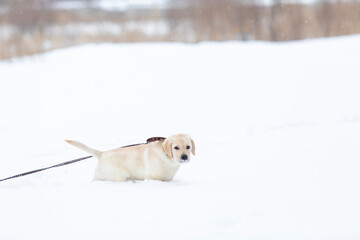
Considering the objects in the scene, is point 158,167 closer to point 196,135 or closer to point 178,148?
point 178,148

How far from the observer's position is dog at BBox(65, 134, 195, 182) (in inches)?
124

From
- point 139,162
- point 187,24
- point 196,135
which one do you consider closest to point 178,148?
point 139,162

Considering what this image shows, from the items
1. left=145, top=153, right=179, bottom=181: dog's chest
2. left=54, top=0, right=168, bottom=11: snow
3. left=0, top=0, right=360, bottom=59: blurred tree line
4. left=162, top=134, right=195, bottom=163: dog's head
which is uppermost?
left=54, top=0, right=168, bottom=11: snow

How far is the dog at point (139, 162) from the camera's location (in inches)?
124

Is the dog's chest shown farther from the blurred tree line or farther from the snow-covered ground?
the blurred tree line

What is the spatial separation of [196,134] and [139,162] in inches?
108

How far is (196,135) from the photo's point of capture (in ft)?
19.1

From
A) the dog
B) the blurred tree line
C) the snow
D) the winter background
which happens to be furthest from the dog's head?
the snow

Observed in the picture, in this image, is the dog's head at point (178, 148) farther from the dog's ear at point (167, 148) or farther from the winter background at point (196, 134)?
the winter background at point (196, 134)

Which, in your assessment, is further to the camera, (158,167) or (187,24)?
(187,24)

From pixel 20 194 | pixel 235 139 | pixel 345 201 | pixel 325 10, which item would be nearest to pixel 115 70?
pixel 325 10

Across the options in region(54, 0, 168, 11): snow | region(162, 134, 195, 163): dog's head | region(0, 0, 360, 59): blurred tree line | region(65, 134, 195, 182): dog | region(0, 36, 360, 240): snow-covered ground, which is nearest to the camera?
region(0, 36, 360, 240): snow-covered ground

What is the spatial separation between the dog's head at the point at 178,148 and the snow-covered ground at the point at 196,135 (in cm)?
19

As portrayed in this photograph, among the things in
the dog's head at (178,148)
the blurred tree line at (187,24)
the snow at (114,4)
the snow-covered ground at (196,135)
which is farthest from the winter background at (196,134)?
the snow at (114,4)
